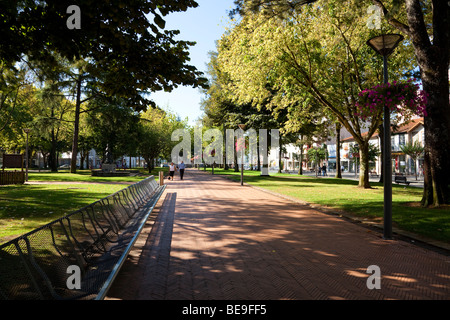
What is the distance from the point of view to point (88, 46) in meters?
6.87

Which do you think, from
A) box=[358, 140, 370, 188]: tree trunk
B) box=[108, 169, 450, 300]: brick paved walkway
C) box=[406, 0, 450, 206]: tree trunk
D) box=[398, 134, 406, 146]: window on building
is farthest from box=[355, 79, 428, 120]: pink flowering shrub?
box=[398, 134, 406, 146]: window on building

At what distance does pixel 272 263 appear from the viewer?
15.8ft

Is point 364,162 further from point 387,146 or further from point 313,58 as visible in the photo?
point 387,146

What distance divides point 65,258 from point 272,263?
9.92 feet

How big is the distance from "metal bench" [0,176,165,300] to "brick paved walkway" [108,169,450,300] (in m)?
0.33

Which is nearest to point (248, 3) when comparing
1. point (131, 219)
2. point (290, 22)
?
point (290, 22)

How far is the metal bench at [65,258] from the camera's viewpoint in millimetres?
2562

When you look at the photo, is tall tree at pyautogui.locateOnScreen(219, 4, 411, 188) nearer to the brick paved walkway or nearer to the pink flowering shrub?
the pink flowering shrub

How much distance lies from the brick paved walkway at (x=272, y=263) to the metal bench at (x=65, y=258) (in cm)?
33

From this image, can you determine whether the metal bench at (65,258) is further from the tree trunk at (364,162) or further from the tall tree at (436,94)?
the tree trunk at (364,162)

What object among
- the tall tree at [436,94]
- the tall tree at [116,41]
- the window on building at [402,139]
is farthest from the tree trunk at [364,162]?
the window on building at [402,139]

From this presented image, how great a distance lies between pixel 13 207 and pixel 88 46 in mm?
6666

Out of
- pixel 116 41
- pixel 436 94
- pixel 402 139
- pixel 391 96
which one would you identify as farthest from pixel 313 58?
pixel 402 139
